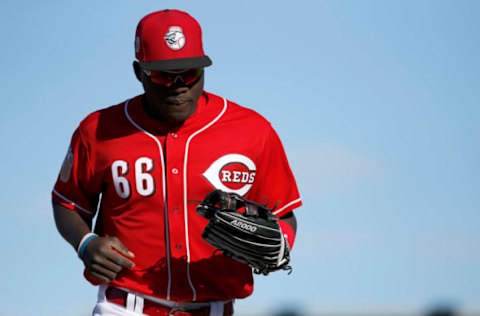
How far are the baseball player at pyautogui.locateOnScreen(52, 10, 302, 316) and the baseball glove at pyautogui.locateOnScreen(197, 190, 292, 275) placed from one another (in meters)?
0.17

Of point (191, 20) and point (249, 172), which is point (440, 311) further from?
point (191, 20)

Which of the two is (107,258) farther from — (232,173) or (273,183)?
(273,183)

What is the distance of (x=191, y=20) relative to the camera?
8094mm

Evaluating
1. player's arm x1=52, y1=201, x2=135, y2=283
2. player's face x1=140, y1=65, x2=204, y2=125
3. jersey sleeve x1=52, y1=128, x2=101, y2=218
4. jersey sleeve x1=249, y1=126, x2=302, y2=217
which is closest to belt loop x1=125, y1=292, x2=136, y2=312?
player's arm x1=52, y1=201, x2=135, y2=283

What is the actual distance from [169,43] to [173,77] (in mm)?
227

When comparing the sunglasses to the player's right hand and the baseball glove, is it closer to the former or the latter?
the baseball glove

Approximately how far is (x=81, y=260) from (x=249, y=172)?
1.09m

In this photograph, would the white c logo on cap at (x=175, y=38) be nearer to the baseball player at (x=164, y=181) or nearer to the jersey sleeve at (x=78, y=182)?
the baseball player at (x=164, y=181)

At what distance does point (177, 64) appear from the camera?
308 inches

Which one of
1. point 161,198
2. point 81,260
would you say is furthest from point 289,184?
point 81,260

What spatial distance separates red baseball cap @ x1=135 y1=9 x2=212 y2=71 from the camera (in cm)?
786

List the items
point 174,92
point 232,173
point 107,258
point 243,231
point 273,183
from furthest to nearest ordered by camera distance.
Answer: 1. point 273,183
2. point 232,173
3. point 174,92
4. point 107,258
5. point 243,231

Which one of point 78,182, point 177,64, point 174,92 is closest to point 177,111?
point 174,92

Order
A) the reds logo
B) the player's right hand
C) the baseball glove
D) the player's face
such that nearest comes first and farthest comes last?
1. the baseball glove
2. the player's right hand
3. the player's face
4. the reds logo
